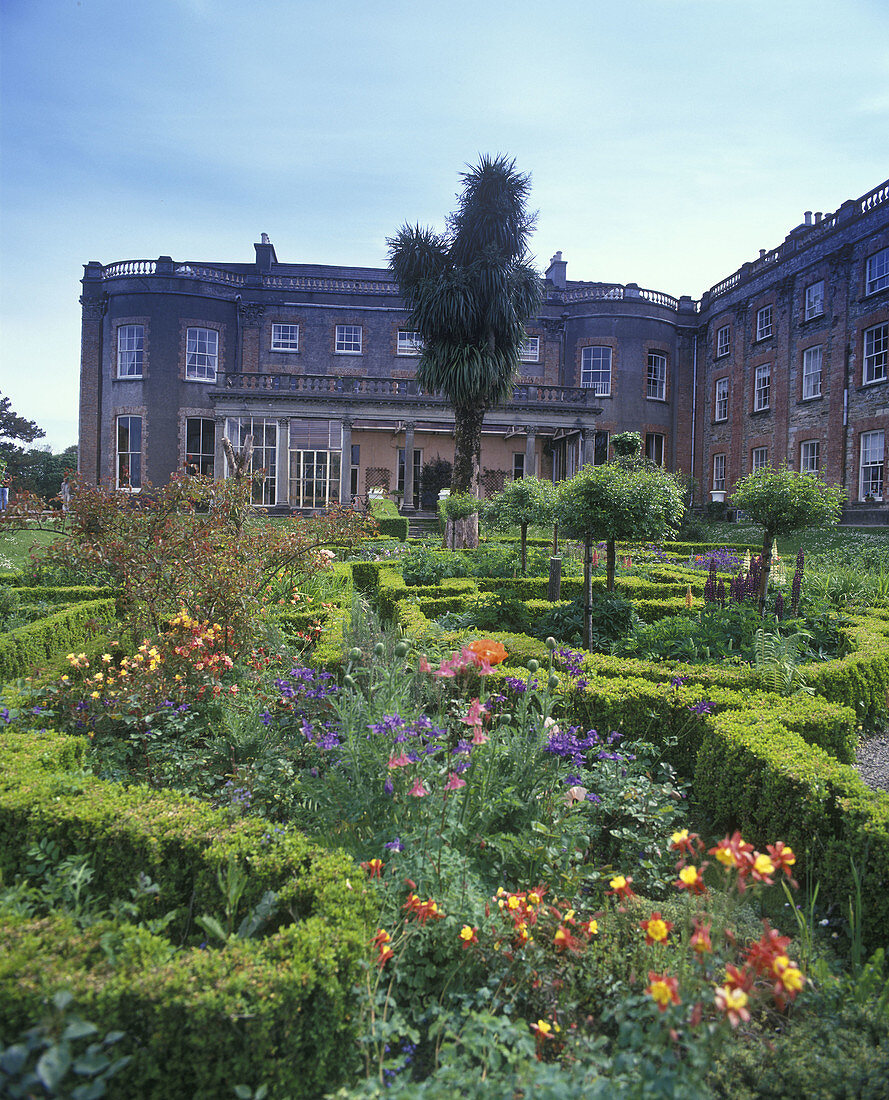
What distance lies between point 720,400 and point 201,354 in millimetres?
20197

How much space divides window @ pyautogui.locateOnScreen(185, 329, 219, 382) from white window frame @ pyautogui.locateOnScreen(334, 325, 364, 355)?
185 inches

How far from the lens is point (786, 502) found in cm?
627

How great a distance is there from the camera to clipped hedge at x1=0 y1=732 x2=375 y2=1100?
1550 mm

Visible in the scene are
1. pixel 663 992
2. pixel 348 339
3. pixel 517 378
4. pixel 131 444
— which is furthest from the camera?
pixel 348 339

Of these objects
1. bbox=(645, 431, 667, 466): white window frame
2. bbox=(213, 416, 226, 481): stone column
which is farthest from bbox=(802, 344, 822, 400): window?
bbox=(213, 416, 226, 481): stone column

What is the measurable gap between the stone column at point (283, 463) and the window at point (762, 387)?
649 inches

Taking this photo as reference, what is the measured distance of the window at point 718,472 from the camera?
24375 millimetres

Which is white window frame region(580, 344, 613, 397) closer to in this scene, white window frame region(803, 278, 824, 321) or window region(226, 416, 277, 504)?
white window frame region(803, 278, 824, 321)

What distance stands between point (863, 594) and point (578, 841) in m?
6.63

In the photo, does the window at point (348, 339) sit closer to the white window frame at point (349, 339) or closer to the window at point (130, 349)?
the white window frame at point (349, 339)

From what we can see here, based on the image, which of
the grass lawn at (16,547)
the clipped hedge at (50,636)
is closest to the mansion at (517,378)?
the grass lawn at (16,547)

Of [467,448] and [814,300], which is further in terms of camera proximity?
[814,300]

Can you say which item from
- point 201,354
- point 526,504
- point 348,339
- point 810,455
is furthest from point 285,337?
point 810,455

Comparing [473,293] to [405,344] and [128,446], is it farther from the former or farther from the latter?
[128,446]
